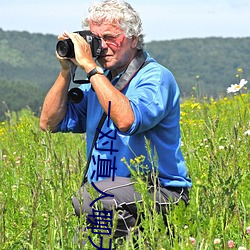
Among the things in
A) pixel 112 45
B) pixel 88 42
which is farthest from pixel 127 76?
pixel 88 42

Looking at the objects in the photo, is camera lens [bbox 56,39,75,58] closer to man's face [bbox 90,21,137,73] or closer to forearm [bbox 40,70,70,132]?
man's face [bbox 90,21,137,73]

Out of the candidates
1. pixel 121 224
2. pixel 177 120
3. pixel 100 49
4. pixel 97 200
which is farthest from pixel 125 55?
pixel 97 200

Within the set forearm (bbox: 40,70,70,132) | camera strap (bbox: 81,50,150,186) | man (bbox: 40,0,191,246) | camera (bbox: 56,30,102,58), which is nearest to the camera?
man (bbox: 40,0,191,246)

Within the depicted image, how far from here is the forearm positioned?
146 inches

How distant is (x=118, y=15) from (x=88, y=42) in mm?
238

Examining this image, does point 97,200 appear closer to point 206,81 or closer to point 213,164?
point 213,164

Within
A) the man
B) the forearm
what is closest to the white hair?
the man

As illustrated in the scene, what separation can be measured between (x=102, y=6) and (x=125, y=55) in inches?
10.5

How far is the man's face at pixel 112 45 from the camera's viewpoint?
3.38 m

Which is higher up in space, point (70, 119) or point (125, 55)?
point (125, 55)

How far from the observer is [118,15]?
3.39 m

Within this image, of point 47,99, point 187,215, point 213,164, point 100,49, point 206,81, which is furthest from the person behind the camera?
point 206,81

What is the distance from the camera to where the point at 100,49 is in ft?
10.8

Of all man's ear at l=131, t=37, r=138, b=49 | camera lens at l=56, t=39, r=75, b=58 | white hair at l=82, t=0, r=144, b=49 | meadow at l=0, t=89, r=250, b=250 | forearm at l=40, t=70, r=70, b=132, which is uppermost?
white hair at l=82, t=0, r=144, b=49
